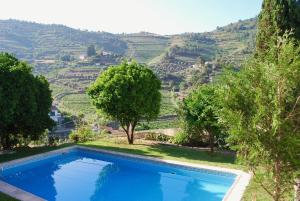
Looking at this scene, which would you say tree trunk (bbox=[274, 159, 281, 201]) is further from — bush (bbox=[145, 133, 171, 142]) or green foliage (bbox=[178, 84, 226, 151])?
bush (bbox=[145, 133, 171, 142])

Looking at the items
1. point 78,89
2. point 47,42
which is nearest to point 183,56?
point 78,89

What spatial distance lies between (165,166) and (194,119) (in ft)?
12.5

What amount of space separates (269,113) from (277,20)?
58.8 feet

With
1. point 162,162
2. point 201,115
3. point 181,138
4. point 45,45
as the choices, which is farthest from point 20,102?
point 45,45

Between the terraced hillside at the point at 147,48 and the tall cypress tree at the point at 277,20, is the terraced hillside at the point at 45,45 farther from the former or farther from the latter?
the tall cypress tree at the point at 277,20

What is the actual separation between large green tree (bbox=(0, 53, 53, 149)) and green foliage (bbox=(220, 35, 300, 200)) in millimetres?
15836

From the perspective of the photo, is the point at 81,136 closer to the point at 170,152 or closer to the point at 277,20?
the point at 170,152

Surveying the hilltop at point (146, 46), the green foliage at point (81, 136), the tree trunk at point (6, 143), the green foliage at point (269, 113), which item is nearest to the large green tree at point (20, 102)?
the tree trunk at point (6, 143)

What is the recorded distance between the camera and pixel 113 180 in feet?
66.0

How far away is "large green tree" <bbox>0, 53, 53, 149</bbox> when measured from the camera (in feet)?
67.4

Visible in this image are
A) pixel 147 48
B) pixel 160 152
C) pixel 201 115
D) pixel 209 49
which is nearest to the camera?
pixel 201 115

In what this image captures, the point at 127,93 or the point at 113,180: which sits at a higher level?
the point at 127,93

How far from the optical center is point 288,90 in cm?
734

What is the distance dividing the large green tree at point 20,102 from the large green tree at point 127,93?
3743 millimetres
